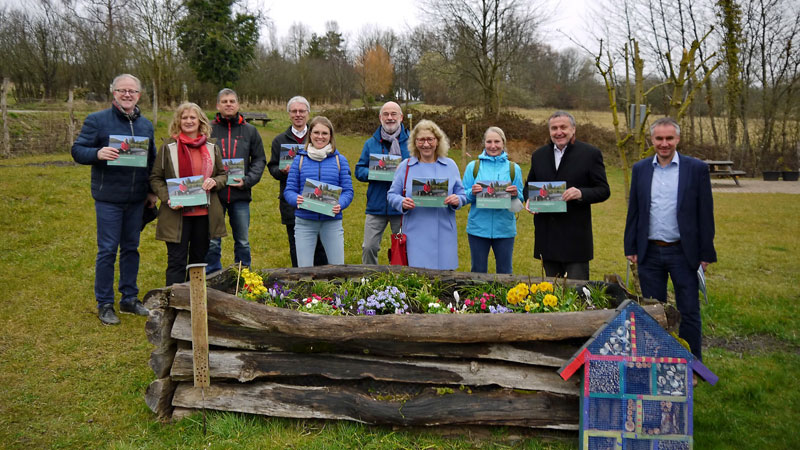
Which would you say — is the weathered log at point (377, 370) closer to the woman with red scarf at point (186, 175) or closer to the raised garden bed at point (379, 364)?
the raised garden bed at point (379, 364)

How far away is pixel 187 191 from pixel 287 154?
1212 mm

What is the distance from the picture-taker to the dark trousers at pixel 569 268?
178 inches

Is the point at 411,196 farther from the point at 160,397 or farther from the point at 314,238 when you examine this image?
the point at 160,397

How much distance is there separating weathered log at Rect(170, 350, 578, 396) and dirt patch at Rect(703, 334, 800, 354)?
279cm

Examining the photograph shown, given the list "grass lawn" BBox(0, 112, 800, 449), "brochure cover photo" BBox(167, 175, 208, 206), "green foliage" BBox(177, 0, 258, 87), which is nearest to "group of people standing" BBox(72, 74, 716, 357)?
"brochure cover photo" BBox(167, 175, 208, 206)

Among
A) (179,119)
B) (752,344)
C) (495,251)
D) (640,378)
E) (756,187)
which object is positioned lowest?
(752,344)

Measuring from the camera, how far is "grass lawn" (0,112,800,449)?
3.38 m

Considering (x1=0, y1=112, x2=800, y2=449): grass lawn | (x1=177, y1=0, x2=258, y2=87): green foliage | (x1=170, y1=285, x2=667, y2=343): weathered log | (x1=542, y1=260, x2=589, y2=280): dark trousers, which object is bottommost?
(x1=0, y1=112, x2=800, y2=449): grass lawn

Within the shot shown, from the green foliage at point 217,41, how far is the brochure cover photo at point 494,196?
2477cm

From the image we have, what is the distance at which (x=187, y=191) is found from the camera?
179 inches

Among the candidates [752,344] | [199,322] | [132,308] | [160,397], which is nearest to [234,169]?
[132,308]

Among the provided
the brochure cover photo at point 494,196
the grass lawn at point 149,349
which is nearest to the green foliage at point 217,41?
the grass lawn at point 149,349

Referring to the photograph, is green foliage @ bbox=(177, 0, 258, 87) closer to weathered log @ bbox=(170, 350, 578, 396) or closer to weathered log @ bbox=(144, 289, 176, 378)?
weathered log @ bbox=(144, 289, 176, 378)

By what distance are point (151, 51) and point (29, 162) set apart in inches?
258
